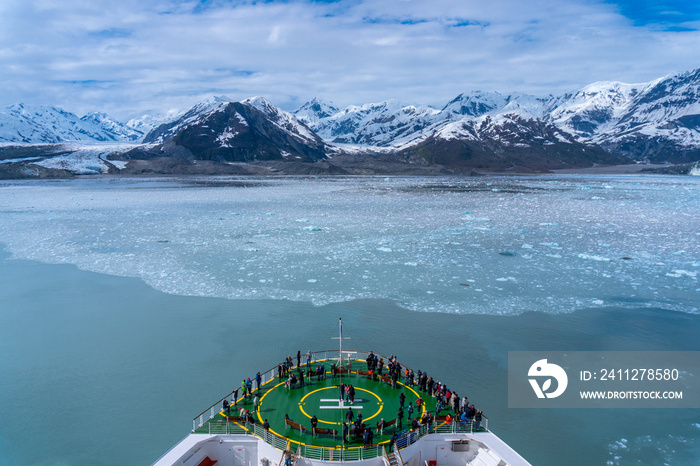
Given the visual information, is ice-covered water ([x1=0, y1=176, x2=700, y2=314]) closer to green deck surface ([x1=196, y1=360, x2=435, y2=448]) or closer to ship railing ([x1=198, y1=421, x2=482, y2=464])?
green deck surface ([x1=196, y1=360, x2=435, y2=448])

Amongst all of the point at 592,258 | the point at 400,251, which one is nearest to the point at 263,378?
the point at 400,251

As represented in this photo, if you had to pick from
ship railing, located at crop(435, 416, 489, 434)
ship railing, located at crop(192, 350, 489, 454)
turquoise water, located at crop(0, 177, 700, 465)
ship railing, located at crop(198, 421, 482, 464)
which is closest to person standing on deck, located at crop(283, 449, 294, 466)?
ship railing, located at crop(198, 421, 482, 464)

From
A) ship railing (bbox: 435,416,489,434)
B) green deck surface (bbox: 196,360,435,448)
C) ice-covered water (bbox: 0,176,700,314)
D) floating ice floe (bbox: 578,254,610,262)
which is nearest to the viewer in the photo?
green deck surface (bbox: 196,360,435,448)

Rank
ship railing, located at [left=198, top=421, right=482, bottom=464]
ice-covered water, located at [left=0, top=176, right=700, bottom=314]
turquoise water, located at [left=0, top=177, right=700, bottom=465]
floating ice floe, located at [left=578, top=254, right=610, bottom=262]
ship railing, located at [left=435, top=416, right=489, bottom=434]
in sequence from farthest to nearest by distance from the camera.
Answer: floating ice floe, located at [left=578, top=254, right=610, bottom=262]
ice-covered water, located at [left=0, top=176, right=700, bottom=314]
turquoise water, located at [left=0, top=177, right=700, bottom=465]
ship railing, located at [left=435, top=416, right=489, bottom=434]
ship railing, located at [left=198, top=421, right=482, bottom=464]

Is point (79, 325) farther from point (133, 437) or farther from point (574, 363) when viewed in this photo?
point (574, 363)

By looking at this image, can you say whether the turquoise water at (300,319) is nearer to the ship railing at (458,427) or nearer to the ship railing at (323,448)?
the ship railing at (323,448)

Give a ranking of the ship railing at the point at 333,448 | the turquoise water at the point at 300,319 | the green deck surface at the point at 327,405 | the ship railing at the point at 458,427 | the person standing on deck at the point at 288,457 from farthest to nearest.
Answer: the turquoise water at the point at 300,319 < the ship railing at the point at 458,427 < the green deck surface at the point at 327,405 < the ship railing at the point at 333,448 < the person standing on deck at the point at 288,457

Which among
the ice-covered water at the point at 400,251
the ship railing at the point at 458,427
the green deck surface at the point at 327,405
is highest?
the ice-covered water at the point at 400,251

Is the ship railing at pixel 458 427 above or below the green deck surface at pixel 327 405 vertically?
below

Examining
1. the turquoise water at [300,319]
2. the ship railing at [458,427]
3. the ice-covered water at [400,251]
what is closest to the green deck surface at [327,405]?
the ship railing at [458,427]
